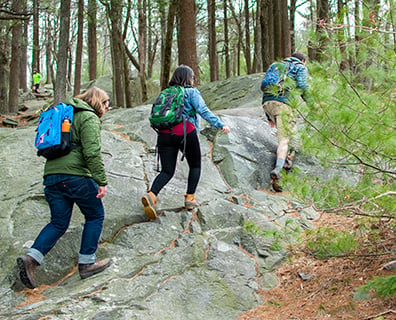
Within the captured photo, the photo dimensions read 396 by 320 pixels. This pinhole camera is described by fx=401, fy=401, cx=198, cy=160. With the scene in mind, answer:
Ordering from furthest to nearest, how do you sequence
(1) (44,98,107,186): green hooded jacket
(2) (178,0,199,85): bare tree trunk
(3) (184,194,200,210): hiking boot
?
(2) (178,0,199,85): bare tree trunk
(3) (184,194,200,210): hiking boot
(1) (44,98,107,186): green hooded jacket

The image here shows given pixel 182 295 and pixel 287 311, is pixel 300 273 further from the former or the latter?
pixel 182 295

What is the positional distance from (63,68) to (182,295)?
816cm

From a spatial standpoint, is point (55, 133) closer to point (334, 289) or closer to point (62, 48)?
point (334, 289)

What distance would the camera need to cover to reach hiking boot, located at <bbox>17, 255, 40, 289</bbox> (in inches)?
134

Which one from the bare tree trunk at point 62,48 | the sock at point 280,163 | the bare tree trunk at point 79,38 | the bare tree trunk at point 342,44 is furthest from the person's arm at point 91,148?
the bare tree trunk at point 79,38

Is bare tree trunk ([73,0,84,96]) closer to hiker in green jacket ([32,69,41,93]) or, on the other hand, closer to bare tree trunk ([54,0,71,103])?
bare tree trunk ([54,0,71,103])

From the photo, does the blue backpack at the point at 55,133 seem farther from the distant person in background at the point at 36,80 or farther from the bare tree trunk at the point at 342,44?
the distant person in background at the point at 36,80

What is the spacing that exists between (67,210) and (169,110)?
1635mm

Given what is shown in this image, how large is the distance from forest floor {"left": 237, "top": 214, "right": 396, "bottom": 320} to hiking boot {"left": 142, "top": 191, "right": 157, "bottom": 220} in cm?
156

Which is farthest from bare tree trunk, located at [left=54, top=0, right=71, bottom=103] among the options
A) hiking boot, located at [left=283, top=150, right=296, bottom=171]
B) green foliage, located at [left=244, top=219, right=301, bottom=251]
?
green foliage, located at [left=244, top=219, right=301, bottom=251]

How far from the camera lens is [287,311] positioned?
11.2ft

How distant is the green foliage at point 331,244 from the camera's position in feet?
11.1

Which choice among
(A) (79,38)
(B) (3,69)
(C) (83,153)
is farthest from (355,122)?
(B) (3,69)

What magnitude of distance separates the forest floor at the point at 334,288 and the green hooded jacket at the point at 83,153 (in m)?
1.84
